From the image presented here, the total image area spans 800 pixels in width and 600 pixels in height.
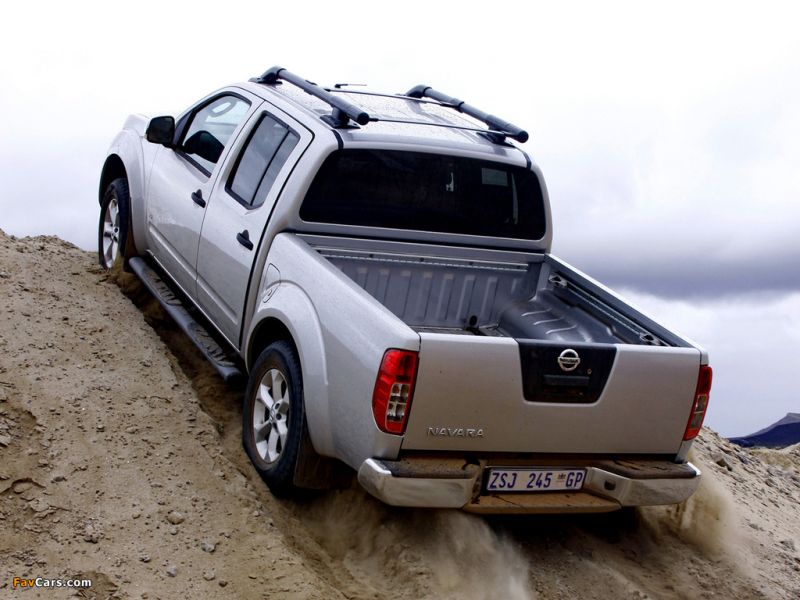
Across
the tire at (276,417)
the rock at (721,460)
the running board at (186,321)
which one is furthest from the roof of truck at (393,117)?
the rock at (721,460)

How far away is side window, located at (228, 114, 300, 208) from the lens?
6.09 meters

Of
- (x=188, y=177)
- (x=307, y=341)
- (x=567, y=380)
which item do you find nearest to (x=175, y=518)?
(x=307, y=341)

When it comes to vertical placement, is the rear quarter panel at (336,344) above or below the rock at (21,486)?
above

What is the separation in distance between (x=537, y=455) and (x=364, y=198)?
1.86 m

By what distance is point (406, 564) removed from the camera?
5.03 meters

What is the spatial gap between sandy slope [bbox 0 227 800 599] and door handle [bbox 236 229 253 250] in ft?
3.44

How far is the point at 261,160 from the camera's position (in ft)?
20.6

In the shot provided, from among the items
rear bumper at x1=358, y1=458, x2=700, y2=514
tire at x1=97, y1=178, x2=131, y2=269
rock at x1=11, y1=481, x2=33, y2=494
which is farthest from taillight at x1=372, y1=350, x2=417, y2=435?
tire at x1=97, y1=178, x2=131, y2=269

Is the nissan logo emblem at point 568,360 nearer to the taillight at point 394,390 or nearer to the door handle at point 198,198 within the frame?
the taillight at point 394,390

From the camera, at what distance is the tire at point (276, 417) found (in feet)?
17.3

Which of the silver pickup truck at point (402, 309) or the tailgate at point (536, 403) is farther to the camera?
the silver pickup truck at point (402, 309)

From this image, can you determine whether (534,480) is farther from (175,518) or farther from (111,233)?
(111,233)

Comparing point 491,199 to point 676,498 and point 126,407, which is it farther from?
point 126,407

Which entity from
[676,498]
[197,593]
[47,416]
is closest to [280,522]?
[197,593]
